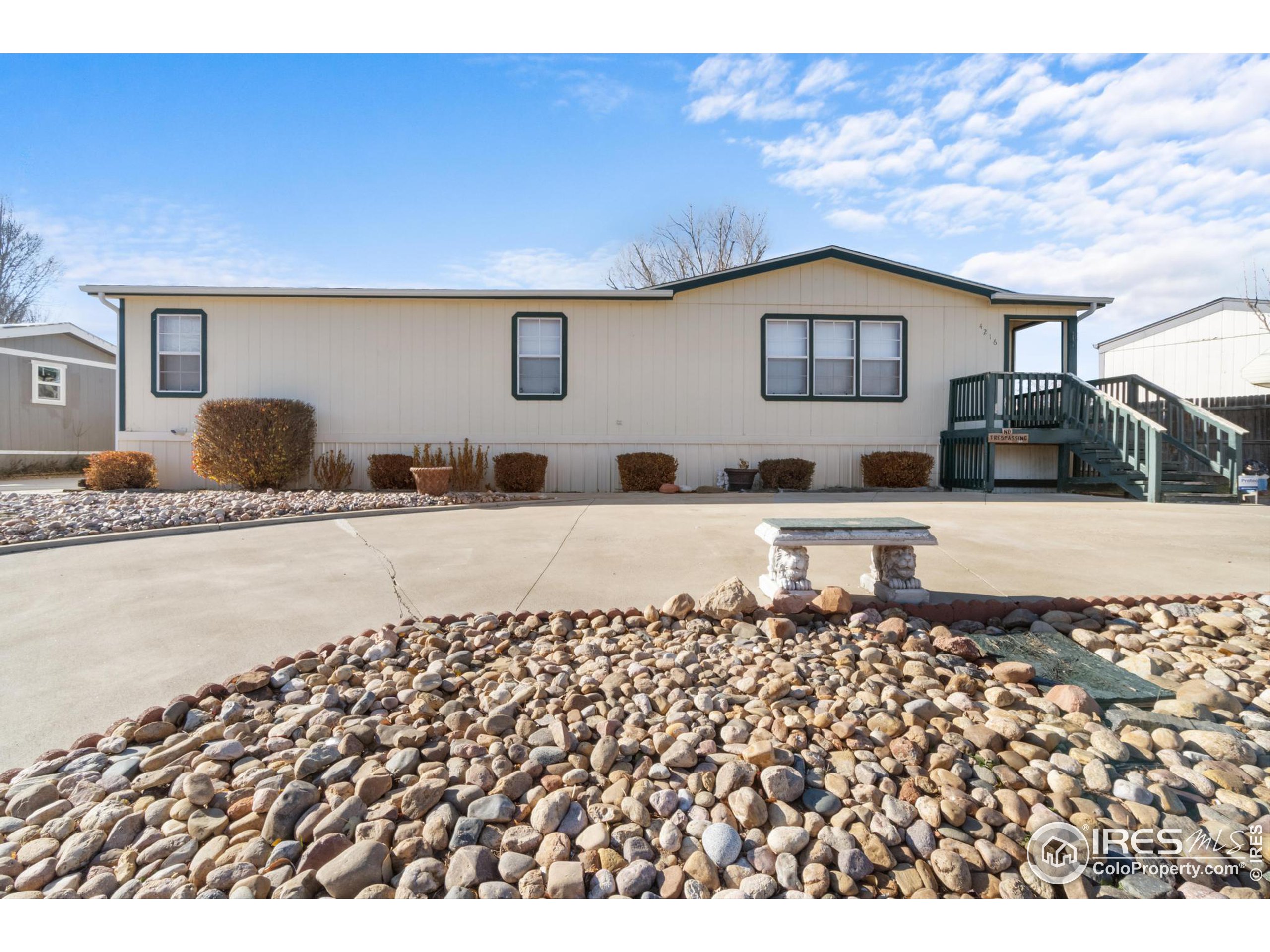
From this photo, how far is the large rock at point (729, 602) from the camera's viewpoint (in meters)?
3.20

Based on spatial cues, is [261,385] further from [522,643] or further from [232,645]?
[522,643]

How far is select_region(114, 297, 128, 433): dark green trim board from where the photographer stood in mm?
10945

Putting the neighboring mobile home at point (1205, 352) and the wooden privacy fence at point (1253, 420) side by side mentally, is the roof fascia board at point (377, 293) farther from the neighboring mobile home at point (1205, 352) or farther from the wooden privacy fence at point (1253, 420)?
the neighboring mobile home at point (1205, 352)

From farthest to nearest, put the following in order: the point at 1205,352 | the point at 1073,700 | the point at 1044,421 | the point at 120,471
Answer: the point at 1205,352 → the point at 1044,421 → the point at 120,471 → the point at 1073,700

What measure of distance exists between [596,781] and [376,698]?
98cm

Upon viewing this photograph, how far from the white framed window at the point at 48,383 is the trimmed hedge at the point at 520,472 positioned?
13781 millimetres

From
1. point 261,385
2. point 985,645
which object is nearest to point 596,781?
point 985,645

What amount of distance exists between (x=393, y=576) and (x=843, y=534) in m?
2.88

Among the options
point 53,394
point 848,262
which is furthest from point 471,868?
point 53,394

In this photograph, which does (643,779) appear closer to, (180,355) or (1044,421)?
(1044,421)

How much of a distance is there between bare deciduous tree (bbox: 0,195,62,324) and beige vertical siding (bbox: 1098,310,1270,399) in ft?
124

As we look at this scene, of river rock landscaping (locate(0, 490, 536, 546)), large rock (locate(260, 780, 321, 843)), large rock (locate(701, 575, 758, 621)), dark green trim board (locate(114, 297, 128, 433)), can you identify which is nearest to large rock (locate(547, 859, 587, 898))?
large rock (locate(260, 780, 321, 843))

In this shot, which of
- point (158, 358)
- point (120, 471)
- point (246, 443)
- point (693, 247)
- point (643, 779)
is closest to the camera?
point (643, 779)

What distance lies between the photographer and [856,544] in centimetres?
327
